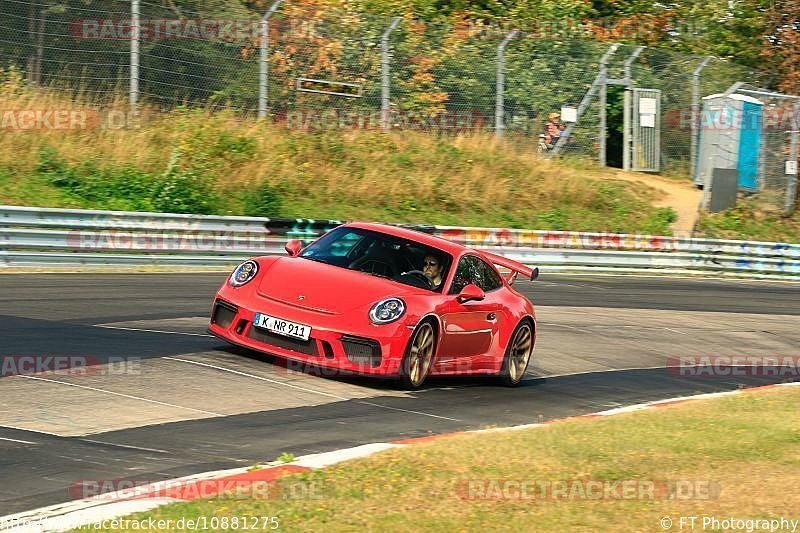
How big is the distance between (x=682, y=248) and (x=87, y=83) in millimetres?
14152

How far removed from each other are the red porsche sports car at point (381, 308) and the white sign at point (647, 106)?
2421cm

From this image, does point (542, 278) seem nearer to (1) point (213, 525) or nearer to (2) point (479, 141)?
(2) point (479, 141)

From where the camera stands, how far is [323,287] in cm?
1049

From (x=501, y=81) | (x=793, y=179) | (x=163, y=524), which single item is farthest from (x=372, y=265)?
(x=793, y=179)

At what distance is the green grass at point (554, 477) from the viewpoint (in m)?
5.69

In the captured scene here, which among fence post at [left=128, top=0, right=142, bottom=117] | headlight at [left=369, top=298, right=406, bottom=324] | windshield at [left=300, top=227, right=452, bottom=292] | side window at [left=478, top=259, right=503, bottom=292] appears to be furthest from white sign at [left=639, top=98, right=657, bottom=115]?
headlight at [left=369, top=298, right=406, bottom=324]

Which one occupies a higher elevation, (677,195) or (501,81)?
(501,81)

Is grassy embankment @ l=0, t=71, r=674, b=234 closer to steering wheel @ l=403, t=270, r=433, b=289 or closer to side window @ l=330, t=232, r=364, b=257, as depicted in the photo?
side window @ l=330, t=232, r=364, b=257

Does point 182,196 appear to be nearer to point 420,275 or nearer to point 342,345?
point 420,275
